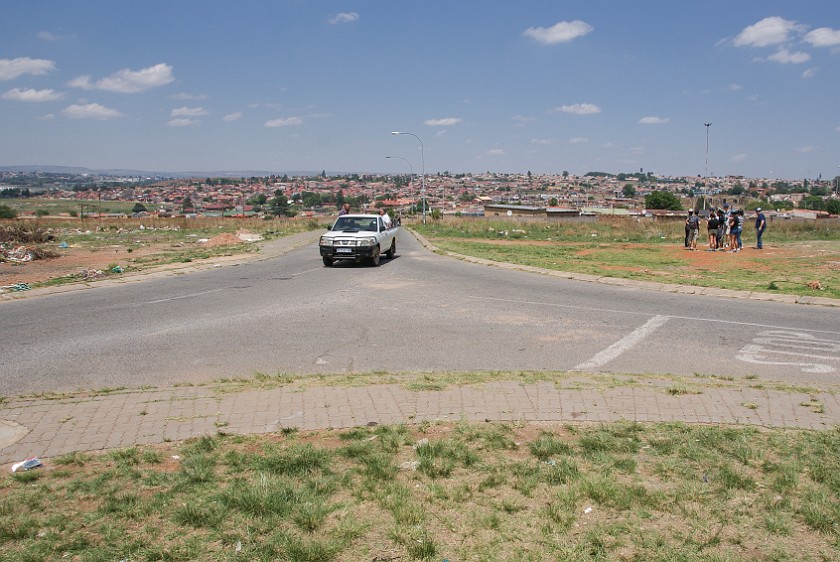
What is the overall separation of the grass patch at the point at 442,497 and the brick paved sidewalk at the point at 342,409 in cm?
33

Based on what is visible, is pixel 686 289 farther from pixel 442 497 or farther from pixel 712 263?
pixel 442 497

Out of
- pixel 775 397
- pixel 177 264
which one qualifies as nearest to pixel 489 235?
pixel 177 264

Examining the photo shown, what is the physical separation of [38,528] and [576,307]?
9881 millimetres

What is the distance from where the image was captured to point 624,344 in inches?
355

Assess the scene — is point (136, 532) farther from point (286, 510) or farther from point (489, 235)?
point (489, 235)

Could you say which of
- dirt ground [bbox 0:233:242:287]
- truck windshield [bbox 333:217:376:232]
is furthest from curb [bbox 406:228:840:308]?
dirt ground [bbox 0:233:242:287]

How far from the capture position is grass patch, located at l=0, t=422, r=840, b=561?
3.46 metres

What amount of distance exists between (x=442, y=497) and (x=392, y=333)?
5.73 meters

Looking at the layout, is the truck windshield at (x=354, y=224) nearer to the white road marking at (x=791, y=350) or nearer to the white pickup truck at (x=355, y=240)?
the white pickup truck at (x=355, y=240)

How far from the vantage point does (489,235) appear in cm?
4278

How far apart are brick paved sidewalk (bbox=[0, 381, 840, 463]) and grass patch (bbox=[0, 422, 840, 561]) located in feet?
1.08

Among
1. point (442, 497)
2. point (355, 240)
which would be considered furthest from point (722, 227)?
point (442, 497)

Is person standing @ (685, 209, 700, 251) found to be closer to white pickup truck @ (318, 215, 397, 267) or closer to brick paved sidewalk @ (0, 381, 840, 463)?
white pickup truck @ (318, 215, 397, 267)

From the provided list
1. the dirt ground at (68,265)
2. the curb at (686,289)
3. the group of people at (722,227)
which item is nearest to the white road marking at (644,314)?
the curb at (686,289)
